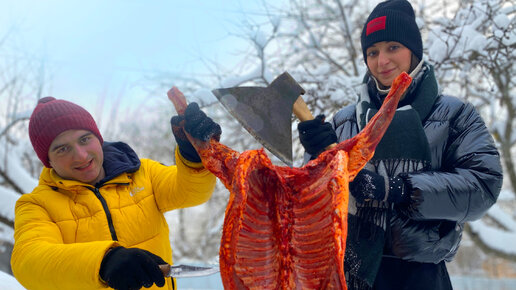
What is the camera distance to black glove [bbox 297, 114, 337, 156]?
59.6 inches

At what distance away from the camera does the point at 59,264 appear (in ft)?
4.57

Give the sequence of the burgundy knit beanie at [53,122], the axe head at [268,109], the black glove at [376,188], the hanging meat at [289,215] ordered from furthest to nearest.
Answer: the burgundy knit beanie at [53,122] < the axe head at [268,109] < the black glove at [376,188] < the hanging meat at [289,215]

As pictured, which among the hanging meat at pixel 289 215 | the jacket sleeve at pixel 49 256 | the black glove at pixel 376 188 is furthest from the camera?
the black glove at pixel 376 188

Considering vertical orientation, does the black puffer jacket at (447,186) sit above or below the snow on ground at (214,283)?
above

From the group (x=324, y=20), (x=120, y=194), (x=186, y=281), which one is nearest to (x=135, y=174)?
(x=120, y=194)

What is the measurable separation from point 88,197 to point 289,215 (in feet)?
3.02

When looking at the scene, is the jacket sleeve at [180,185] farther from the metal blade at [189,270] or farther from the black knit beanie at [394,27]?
the black knit beanie at [394,27]

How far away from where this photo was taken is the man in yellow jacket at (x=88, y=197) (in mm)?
1419

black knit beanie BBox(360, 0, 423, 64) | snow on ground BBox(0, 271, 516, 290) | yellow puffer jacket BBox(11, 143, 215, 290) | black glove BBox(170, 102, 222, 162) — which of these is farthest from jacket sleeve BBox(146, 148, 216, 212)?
snow on ground BBox(0, 271, 516, 290)

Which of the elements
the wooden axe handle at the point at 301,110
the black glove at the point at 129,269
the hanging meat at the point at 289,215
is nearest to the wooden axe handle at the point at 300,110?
the wooden axe handle at the point at 301,110

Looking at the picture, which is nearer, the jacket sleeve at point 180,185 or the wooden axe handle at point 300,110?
the wooden axe handle at point 300,110

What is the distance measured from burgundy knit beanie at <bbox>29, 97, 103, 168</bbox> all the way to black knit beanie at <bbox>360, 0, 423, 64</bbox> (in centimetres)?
137

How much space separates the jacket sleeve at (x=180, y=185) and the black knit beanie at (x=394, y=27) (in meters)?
1.01

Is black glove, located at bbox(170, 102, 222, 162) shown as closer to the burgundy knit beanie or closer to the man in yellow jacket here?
the man in yellow jacket
